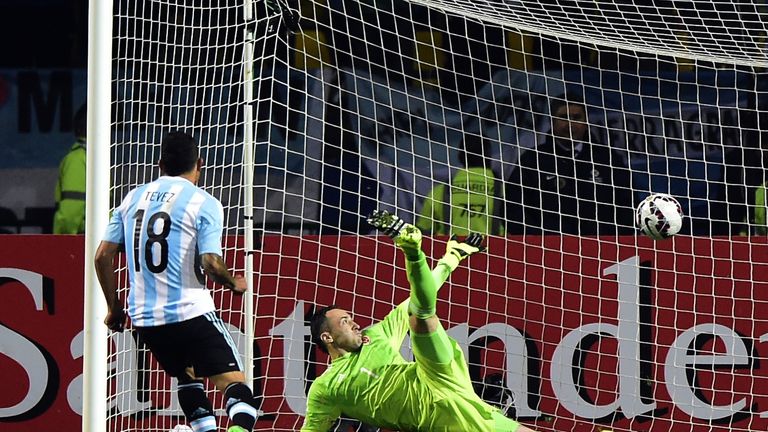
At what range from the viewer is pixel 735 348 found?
25.0 ft

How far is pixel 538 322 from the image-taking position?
7.67 meters

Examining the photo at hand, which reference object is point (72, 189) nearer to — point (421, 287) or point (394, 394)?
point (394, 394)

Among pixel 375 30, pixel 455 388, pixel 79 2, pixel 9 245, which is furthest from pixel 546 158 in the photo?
pixel 79 2

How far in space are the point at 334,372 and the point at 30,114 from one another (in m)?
5.01

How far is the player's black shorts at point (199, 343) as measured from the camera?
18.3ft

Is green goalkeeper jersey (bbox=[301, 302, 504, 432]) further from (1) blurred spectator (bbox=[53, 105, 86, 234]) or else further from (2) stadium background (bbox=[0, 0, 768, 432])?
(1) blurred spectator (bbox=[53, 105, 86, 234])

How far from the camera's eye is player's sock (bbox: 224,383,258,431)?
5.55m

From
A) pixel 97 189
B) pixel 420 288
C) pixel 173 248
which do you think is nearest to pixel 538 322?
pixel 420 288

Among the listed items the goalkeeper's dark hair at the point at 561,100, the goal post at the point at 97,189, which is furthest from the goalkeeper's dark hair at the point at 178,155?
the goalkeeper's dark hair at the point at 561,100

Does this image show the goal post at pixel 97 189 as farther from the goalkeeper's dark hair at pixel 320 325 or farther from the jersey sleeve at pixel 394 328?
the jersey sleeve at pixel 394 328

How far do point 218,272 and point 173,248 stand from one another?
10.2 inches

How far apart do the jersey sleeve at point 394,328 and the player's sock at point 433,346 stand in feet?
1.39

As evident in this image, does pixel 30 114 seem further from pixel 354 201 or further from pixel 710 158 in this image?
pixel 710 158

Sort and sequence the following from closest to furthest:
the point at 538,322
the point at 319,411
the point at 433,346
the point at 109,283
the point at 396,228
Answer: the point at 396,228 → the point at 109,283 → the point at 433,346 → the point at 319,411 → the point at 538,322
